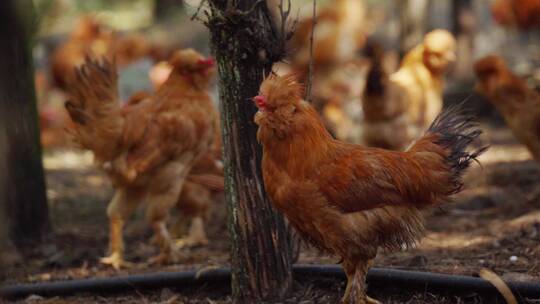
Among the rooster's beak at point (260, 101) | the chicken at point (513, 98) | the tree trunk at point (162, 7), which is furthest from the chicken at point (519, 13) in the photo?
the rooster's beak at point (260, 101)

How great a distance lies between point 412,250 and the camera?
6512mm

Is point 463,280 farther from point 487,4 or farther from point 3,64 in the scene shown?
point 487,4

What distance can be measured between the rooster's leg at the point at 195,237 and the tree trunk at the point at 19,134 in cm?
145

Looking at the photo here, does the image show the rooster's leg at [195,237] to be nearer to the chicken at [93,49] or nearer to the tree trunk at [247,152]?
the tree trunk at [247,152]

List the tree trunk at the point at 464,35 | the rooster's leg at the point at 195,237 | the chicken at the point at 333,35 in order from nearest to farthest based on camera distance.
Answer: the rooster's leg at the point at 195,237
the tree trunk at the point at 464,35
the chicken at the point at 333,35

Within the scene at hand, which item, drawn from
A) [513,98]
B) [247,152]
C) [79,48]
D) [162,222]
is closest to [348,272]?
[247,152]

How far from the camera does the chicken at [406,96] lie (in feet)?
30.7

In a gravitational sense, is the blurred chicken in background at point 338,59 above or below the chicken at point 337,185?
above

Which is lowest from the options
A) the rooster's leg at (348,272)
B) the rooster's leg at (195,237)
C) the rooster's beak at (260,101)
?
the rooster's leg at (195,237)

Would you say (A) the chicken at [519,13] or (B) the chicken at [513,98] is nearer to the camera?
(B) the chicken at [513,98]

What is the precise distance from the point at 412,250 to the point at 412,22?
625 centimetres

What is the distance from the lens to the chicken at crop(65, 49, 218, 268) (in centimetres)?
674

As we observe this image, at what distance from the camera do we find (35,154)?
7.29m

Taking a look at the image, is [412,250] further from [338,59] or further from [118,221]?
[338,59]
